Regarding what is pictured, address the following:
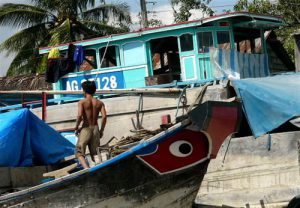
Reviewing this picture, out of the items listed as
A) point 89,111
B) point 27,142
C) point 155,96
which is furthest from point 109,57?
point 89,111

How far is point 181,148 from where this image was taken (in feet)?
23.4

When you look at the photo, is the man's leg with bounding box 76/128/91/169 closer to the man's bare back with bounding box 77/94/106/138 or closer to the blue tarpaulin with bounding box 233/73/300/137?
the man's bare back with bounding box 77/94/106/138

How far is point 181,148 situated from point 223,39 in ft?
21.2

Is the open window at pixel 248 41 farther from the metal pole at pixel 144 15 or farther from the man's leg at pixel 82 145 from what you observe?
the man's leg at pixel 82 145

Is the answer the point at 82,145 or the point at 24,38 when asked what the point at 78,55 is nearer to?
the point at 82,145

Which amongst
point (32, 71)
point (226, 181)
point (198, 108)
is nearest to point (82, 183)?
point (198, 108)

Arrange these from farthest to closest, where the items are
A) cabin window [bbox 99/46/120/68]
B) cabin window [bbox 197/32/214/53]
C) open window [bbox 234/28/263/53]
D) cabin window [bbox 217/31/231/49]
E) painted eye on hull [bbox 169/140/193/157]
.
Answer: open window [bbox 234/28/263/53] < cabin window [bbox 99/46/120/68] < cabin window [bbox 217/31/231/49] < cabin window [bbox 197/32/214/53] < painted eye on hull [bbox 169/140/193/157]

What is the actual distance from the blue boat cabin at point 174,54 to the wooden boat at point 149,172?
4.03 metres

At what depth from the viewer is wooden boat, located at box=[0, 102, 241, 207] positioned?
6727 millimetres

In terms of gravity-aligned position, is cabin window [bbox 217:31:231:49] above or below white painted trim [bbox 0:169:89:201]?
above

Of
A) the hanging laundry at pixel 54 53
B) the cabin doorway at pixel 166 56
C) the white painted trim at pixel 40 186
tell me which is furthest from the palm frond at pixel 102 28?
the white painted trim at pixel 40 186

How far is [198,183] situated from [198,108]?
1433mm

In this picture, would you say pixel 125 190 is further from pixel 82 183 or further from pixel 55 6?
pixel 55 6

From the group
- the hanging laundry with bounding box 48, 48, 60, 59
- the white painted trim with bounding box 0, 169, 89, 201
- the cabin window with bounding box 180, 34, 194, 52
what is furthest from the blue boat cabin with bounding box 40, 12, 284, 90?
the white painted trim with bounding box 0, 169, 89, 201
